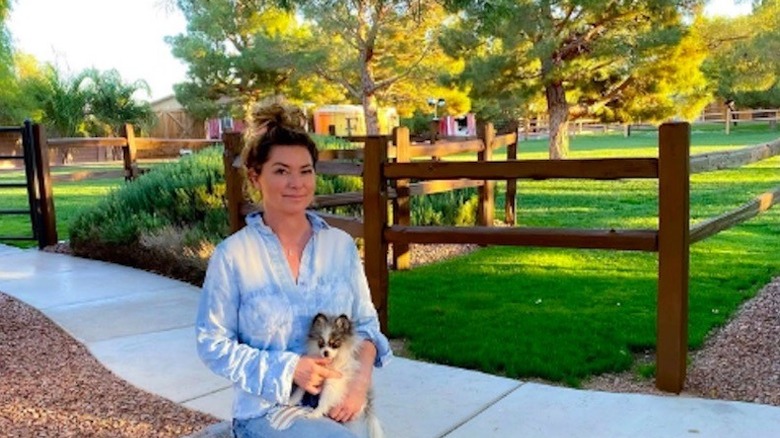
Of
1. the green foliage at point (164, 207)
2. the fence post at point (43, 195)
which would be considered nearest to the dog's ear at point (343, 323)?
the green foliage at point (164, 207)

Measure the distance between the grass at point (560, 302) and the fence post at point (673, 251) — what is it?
331 mm

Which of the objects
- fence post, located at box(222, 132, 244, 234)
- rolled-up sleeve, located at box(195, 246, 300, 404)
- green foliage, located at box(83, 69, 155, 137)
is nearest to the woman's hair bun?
rolled-up sleeve, located at box(195, 246, 300, 404)

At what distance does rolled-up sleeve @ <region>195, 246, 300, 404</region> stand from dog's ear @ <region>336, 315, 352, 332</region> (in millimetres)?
146

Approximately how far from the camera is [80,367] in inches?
181

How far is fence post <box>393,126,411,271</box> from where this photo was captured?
7.43 m

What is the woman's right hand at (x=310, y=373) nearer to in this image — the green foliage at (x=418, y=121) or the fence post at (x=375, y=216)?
the fence post at (x=375, y=216)

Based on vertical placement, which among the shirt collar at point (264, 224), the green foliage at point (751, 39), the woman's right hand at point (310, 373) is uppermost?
the green foliage at point (751, 39)

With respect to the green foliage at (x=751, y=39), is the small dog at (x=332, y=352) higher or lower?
lower

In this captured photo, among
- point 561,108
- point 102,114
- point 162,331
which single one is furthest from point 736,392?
point 102,114

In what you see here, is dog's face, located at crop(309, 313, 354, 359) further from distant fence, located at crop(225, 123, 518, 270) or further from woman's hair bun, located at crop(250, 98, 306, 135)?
distant fence, located at crop(225, 123, 518, 270)

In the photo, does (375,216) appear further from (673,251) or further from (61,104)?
(61,104)

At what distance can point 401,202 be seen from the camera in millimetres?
7438

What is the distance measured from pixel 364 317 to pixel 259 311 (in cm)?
36

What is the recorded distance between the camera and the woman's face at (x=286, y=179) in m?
2.39
